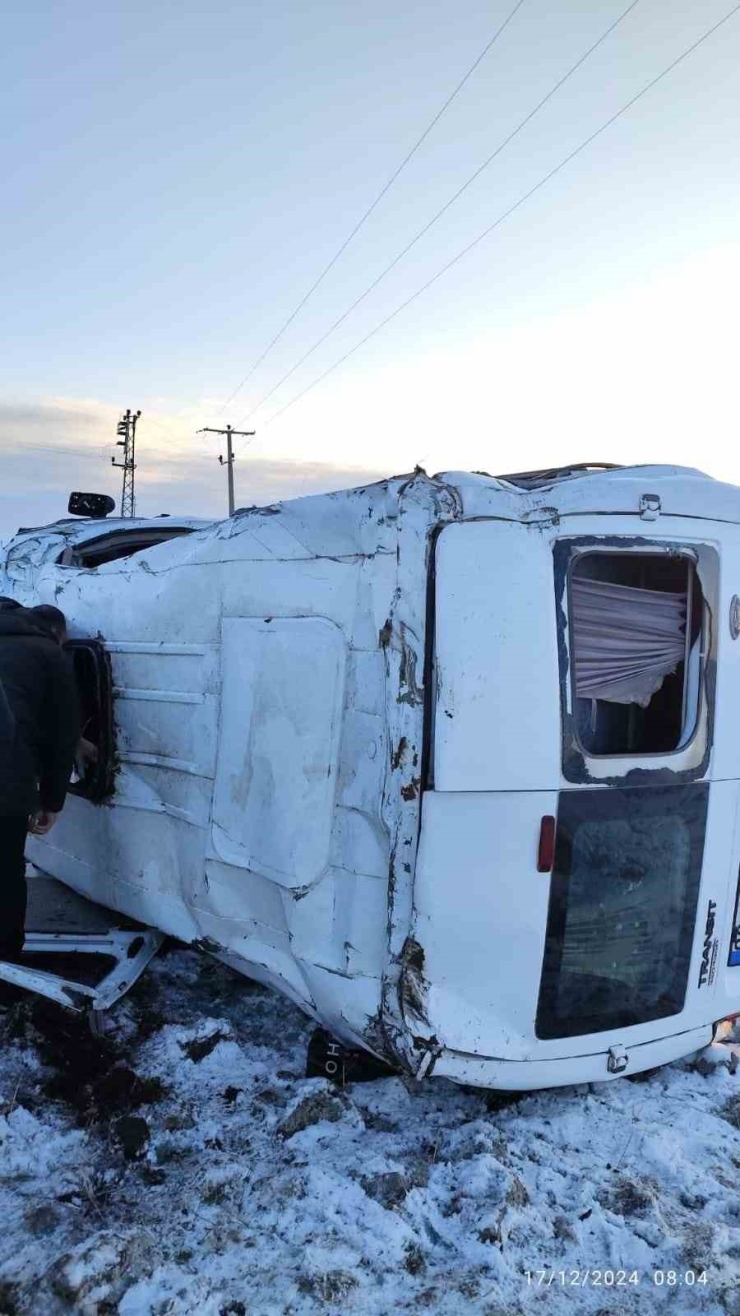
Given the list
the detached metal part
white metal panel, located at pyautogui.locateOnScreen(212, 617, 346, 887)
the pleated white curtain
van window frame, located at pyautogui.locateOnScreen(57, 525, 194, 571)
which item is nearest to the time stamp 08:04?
white metal panel, located at pyautogui.locateOnScreen(212, 617, 346, 887)

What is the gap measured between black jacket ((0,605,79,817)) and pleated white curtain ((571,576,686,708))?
200 centimetres

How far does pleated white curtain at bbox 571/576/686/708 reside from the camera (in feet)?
9.07

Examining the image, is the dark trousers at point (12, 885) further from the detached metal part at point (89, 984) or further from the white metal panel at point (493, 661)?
the white metal panel at point (493, 661)

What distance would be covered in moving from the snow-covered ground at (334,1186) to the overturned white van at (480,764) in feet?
0.74

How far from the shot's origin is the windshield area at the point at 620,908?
2686 millimetres

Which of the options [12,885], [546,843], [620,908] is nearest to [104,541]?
[12,885]

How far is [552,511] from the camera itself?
261 centimetres

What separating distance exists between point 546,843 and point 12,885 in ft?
7.25

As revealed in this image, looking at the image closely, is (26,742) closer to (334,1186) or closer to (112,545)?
(112,545)

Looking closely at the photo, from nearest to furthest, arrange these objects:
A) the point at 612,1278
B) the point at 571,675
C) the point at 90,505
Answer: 1. the point at 612,1278
2. the point at 571,675
3. the point at 90,505

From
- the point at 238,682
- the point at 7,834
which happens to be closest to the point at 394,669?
the point at 238,682

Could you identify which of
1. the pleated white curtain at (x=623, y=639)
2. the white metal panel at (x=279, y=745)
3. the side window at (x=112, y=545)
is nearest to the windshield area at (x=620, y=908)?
the pleated white curtain at (x=623, y=639)

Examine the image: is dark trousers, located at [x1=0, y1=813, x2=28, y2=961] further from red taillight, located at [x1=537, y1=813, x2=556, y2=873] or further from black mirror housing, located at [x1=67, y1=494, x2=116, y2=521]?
black mirror housing, located at [x1=67, y1=494, x2=116, y2=521]

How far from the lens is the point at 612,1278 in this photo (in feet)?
7.36
